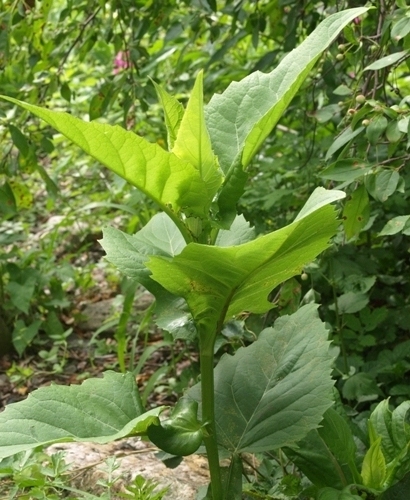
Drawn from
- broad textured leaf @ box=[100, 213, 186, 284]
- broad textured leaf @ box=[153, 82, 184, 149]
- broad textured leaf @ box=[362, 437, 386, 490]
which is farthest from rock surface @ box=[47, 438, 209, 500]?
broad textured leaf @ box=[153, 82, 184, 149]

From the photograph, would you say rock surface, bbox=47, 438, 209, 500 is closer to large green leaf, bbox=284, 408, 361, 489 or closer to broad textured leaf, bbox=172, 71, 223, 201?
large green leaf, bbox=284, 408, 361, 489

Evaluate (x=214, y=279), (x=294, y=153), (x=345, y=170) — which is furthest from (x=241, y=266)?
(x=294, y=153)

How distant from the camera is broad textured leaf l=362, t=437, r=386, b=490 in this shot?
153cm

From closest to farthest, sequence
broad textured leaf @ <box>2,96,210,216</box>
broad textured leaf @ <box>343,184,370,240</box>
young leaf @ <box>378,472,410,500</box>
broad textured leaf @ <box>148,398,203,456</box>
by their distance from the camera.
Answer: broad textured leaf @ <box>2,96,210,216</box> → broad textured leaf @ <box>148,398,203,456</box> → young leaf @ <box>378,472,410,500</box> → broad textured leaf @ <box>343,184,370,240</box>

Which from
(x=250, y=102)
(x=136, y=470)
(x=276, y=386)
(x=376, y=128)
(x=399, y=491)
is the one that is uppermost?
(x=250, y=102)

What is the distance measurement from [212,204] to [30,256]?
2.66 m

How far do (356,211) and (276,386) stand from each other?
558 millimetres

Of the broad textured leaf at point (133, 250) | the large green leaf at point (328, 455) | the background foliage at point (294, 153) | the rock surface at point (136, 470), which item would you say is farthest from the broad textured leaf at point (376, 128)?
the rock surface at point (136, 470)

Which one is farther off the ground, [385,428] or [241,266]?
[241,266]

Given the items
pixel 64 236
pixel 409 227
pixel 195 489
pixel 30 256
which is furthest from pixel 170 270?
pixel 64 236

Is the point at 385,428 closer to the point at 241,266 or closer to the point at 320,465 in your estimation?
the point at 320,465

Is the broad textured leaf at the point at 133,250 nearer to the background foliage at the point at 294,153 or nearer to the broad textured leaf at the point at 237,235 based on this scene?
the broad textured leaf at the point at 237,235

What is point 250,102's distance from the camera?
4.65ft

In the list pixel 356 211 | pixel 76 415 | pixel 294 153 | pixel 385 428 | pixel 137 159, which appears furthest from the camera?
pixel 294 153
